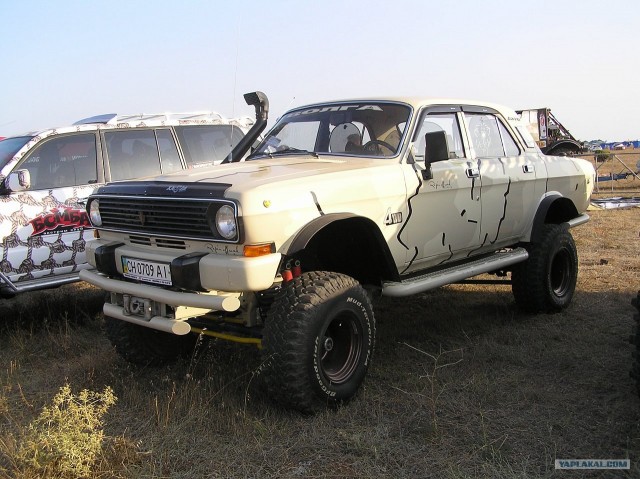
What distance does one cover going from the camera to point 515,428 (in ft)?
11.1

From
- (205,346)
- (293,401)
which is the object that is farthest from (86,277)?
(293,401)

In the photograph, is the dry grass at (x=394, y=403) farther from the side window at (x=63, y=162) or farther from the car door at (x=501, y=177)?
the side window at (x=63, y=162)

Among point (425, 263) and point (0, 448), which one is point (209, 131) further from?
point (0, 448)

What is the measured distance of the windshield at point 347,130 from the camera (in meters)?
4.56

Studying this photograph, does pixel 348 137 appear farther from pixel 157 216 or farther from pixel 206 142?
pixel 206 142

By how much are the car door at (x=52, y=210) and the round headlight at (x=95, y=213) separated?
1.59 m

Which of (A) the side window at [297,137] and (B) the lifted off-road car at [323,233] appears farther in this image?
(A) the side window at [297,137]

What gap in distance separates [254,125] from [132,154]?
187cm

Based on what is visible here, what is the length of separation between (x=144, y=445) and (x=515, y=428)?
209cm

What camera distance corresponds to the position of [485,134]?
5328 mm

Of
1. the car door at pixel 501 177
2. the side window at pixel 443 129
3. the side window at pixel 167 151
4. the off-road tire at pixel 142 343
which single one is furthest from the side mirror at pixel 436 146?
the side window at pixel 167 151

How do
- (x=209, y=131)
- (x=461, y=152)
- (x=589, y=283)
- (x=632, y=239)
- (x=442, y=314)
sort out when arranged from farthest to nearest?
1. (x=632, y=239)
2. (x=209, y=131)
3. (x=589, y=283)
4. (x=442, y=314)
5. (x=461, y=152)

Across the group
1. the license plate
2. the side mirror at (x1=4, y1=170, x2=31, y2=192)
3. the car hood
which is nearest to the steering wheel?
the car hood

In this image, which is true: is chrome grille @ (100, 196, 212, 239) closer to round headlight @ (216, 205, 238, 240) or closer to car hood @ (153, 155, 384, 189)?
round headlight @ (216, 205, 238, 240)
